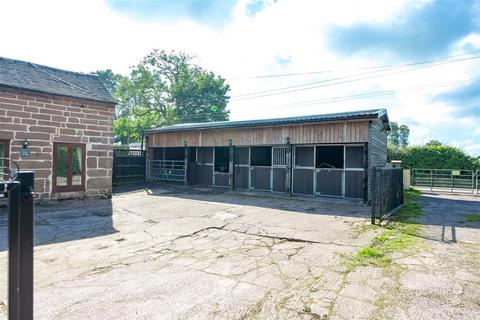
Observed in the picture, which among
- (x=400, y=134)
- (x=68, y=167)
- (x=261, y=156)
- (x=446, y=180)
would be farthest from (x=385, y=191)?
(x=400, y=134)

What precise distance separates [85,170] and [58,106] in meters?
2.21

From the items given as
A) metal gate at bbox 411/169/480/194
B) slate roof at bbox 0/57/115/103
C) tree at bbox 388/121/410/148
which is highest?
tree at bbox 388/121/410/148

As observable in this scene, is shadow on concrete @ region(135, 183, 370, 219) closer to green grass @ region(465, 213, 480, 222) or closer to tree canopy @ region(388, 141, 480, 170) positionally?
green grass @ region(465, 213, 480, 222)

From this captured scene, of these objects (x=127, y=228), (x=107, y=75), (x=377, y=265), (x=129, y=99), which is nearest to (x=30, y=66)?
(x=127, y=228)

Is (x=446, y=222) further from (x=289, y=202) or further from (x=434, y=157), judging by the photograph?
(x=434, y=157)

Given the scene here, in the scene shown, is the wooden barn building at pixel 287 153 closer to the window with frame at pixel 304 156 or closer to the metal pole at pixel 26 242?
the window with frame at pixel 304 156

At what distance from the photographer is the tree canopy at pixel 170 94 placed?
31.5m

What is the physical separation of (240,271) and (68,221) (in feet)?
16.2

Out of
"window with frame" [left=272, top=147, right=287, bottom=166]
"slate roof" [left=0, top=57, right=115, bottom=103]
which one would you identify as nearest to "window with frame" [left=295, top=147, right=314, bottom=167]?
"window with frame" [left=272, top=147, right=287, bottom=166]

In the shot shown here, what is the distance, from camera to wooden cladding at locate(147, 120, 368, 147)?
9578mm

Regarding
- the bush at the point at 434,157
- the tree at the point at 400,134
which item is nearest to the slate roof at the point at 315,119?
the bush at the point at 434,157

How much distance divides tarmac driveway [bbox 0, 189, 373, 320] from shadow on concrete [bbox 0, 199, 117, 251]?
0.02 metres

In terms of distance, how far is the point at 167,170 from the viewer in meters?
15.6

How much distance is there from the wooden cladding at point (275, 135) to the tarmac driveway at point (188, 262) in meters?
2.90
